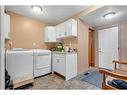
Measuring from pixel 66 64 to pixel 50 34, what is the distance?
1658 millimetres

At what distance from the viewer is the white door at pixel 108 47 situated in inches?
138

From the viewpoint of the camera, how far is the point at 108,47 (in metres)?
3.71

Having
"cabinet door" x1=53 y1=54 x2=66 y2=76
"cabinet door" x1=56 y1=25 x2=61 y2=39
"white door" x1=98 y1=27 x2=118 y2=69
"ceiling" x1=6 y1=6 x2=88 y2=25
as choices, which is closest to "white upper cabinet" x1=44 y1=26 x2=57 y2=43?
"cabinet door" x1=56 y1=25 x2=61 y2=39

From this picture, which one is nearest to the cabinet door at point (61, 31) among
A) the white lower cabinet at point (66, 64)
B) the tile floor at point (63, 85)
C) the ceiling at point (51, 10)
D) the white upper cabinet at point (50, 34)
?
the white upper cabinet at point (50, 34)

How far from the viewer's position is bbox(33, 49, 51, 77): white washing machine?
9.10 ft

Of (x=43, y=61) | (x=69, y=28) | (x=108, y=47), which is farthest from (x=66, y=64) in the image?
(x=108, y=47)

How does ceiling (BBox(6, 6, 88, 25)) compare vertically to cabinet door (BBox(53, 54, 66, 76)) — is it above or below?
above

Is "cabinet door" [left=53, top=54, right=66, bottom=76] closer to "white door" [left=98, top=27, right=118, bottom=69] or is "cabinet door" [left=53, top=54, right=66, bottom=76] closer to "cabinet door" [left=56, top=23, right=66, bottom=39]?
"cabinet door" [left=56, top=23, right=66, bottom=39]

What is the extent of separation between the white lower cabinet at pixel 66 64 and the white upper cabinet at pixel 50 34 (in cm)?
87

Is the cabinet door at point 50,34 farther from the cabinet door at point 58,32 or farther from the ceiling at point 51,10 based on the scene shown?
the ceiling at point 51,10

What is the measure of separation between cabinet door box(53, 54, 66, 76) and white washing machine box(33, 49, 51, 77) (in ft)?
0.72

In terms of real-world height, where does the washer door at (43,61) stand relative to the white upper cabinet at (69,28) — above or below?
below

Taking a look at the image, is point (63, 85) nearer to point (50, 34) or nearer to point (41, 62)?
point (41, 62)

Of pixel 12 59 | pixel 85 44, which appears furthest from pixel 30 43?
pixel 85 44
